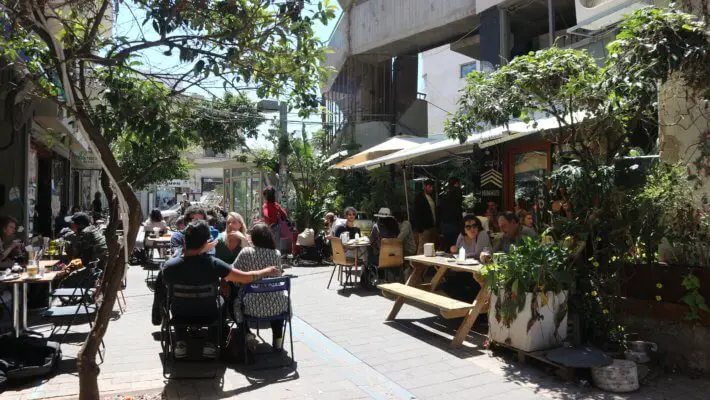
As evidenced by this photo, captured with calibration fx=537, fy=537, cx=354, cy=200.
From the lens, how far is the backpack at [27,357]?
4.56 meters

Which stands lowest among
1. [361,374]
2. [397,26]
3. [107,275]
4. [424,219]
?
[361,374]

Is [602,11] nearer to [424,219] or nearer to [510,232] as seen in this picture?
[510,232]

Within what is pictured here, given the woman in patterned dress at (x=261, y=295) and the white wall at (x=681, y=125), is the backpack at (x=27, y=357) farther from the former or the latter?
the white wall at (x=681, y=125)

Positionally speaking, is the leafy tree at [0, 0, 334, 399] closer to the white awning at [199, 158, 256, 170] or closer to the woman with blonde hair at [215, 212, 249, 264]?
the woman with blonde hair at [215, 212, 249, 264]

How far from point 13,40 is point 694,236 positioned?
6.46 m

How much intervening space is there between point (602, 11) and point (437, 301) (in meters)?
5.52

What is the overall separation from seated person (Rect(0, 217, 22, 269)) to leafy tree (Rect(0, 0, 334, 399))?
2.66 m

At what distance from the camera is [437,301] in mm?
5750

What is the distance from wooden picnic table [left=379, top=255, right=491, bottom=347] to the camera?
18.3 ft

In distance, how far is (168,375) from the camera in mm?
4805

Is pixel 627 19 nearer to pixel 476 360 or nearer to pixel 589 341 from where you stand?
pixel 589 341

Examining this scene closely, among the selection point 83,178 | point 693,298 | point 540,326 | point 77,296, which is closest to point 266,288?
point 77,296

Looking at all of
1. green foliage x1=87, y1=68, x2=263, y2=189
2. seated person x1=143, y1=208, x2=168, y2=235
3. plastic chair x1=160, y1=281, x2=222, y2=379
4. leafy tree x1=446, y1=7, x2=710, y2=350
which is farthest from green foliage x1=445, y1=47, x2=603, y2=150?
seated person x1=143, y1=208, x2=168, y2=235

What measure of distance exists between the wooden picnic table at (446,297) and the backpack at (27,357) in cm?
359
